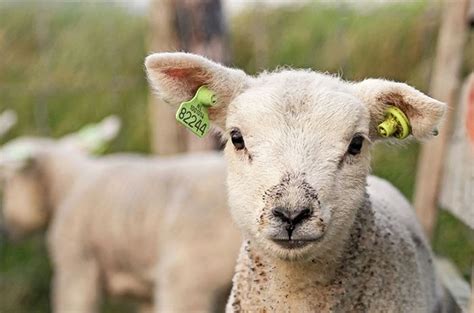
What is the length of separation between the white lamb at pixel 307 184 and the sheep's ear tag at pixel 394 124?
21 mm

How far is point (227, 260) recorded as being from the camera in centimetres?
638

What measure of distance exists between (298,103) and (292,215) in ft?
1.64

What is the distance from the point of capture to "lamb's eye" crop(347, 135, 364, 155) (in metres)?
3.69

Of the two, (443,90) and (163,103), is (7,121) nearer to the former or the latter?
(163,103)

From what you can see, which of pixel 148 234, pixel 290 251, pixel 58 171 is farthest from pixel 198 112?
pixel 58 171

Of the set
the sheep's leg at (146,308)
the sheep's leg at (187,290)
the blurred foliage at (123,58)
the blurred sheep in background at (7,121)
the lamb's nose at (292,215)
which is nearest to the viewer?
the lamb's nose at (292,215)

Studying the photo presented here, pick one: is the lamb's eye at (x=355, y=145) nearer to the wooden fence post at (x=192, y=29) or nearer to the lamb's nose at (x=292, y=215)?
the lamb's nose at (x=292, y=215)

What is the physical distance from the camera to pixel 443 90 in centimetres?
597

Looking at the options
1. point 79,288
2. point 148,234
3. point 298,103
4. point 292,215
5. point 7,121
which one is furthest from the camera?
point 7,121

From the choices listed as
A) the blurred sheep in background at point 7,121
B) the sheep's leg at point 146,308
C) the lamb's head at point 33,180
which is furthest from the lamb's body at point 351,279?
the blurred sheep in background at point 7,121

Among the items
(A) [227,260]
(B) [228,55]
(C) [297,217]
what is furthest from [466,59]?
(C) [297,217]

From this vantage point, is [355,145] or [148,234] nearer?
[355,145]

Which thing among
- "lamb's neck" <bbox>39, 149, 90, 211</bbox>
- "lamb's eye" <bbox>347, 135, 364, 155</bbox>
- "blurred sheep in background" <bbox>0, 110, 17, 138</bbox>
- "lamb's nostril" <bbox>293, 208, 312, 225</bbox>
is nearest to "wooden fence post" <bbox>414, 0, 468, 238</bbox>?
"lamb's eye" <bbox>347, 135, 364, 155</bbox>

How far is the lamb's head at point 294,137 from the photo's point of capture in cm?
343
